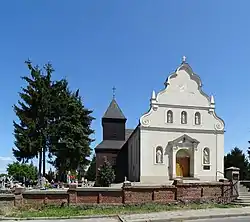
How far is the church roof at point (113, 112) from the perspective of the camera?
5112cm

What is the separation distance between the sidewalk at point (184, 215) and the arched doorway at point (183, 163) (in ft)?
69.8

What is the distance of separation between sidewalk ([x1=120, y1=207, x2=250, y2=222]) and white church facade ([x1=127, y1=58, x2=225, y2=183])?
20.4 meters

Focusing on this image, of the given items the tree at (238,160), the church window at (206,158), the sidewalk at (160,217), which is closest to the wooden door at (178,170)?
the church window at (206,158)

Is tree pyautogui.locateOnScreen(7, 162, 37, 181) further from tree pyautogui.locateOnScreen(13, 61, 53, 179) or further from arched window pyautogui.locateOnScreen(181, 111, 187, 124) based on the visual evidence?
arched window pyautogui.locateOnScreen(181, 111, 187, 124)

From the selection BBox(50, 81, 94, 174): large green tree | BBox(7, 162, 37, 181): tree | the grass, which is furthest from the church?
BBox(7, 162, 37, 181): tree

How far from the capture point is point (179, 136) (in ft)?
129

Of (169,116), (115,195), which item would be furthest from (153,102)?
(115,195)

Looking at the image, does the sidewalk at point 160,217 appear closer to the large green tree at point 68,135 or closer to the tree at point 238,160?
the large green tree at point 68,135

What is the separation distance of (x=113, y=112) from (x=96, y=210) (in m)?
34.8

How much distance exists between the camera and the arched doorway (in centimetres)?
3934

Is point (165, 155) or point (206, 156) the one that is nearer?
point (165, 155)

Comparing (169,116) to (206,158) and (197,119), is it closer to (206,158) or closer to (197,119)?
(197,119)

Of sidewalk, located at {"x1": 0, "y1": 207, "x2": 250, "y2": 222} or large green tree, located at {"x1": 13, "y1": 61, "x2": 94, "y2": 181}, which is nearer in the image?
sidewalk, located at {"x1": 0, "y1": 207, "x2": 250, "y2": 222}

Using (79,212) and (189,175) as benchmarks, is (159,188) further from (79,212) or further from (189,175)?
(189,175)
